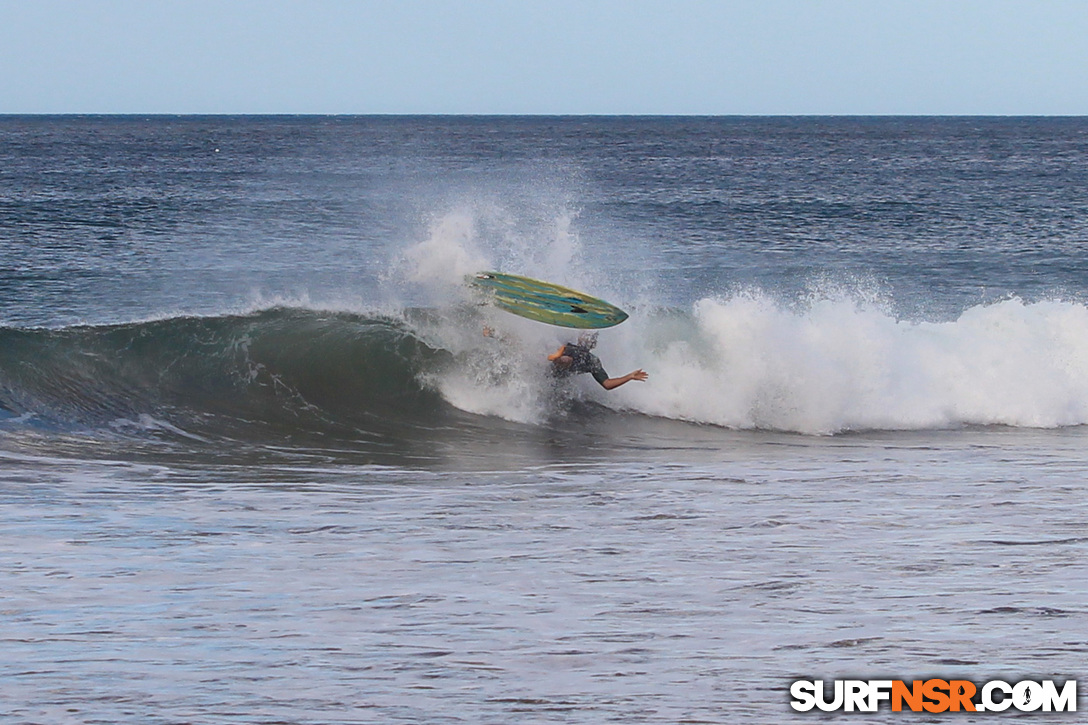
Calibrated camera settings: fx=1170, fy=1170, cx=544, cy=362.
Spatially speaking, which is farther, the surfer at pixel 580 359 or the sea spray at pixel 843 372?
the sea spray at pixel 843 372

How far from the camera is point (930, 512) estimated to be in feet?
27.5

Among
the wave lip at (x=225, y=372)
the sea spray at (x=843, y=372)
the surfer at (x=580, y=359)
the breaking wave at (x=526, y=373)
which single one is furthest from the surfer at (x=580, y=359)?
the wave lip at (x=225, y=372)

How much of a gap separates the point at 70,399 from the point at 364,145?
79021 mm

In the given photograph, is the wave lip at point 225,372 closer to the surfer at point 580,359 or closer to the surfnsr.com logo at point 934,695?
the surfer at point 580,359

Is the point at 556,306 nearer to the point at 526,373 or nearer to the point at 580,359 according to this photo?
the point at 580,359

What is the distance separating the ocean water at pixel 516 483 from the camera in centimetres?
561

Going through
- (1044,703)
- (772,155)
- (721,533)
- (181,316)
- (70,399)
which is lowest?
(1044,703)

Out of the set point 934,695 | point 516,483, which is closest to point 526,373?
point 516,483

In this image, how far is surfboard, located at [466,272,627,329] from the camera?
12.4 metres

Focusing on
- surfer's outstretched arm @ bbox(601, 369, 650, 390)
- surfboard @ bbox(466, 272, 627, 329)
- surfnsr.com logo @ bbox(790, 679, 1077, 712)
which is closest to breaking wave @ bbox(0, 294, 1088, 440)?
surfboard @ bbox(466, 272, 627, 329)

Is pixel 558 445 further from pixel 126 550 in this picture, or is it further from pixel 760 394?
pixel 126 550

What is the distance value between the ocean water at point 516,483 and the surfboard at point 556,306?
48cm

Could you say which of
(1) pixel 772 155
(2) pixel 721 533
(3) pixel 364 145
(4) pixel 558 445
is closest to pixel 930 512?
(2) pixel 721 533

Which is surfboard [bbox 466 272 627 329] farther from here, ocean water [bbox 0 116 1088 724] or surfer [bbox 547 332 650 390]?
ocean water [bbox 0 116 1088 724]
